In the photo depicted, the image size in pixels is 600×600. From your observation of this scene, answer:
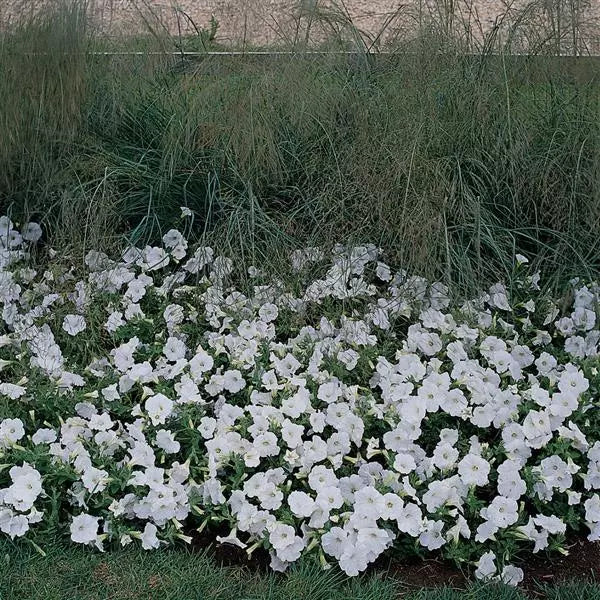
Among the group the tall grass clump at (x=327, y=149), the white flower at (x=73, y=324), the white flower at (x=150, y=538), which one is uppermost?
the tall grass clump at (x=327, y=149)

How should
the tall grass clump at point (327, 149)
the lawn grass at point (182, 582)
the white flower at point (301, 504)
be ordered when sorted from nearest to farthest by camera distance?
the lawn grass at point (182, 582) → the white flower at point (301, 504) → the tall grass clump at point (327, 149)

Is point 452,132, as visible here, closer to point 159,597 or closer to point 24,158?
point 24,158

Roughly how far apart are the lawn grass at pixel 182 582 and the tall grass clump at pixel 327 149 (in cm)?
115

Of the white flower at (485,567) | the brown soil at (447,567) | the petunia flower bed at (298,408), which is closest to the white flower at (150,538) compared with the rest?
the petunia flower bed at (298,408)

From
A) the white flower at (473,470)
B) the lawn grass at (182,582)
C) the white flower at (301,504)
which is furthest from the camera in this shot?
the white flower at (473,470)

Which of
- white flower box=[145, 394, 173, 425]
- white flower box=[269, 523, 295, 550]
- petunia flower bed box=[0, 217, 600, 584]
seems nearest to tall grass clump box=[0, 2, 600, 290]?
petunia flower bed box=[0, 217, 600, 584]

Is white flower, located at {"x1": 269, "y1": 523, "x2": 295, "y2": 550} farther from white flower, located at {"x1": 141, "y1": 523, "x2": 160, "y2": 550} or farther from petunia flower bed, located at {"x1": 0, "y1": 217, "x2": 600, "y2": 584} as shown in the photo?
white flower, located at {"x1": 141, "y1": 523, "x2": 160, "y2": 550}

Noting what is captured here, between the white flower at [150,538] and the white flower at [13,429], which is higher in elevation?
the white flower at [13,429]

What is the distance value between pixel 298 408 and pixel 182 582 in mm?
652

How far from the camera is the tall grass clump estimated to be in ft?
11.1

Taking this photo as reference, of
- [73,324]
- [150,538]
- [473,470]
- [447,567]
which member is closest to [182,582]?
[150,538]

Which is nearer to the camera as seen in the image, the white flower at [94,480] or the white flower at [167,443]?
the white flower at [94,480]

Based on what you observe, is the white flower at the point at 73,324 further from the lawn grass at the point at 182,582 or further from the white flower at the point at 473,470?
the white flower at the point at 473,470

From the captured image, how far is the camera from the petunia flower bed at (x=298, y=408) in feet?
8.50
